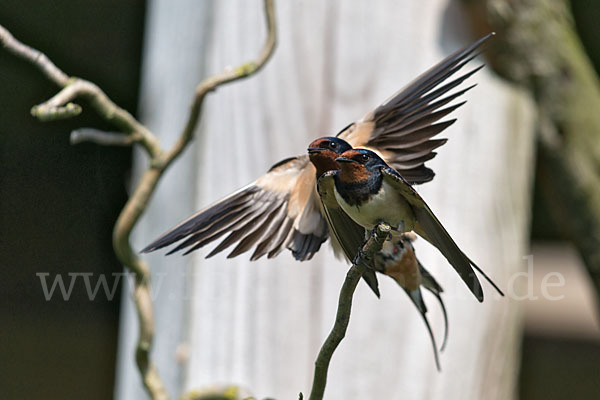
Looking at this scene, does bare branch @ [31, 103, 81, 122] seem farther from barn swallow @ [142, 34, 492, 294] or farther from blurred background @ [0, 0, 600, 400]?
blurred background @ [0, 0, 600, 400]

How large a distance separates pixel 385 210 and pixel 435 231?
0.16 feet

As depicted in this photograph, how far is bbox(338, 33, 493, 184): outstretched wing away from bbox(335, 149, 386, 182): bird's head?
2.8 inches

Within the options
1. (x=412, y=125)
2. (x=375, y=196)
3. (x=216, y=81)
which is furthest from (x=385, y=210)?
(x=216, y=81)

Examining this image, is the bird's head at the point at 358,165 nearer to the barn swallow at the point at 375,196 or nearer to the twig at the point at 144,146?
the barn swallow at the point at 375,196

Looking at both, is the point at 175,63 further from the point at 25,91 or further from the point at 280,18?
the point at 25,91

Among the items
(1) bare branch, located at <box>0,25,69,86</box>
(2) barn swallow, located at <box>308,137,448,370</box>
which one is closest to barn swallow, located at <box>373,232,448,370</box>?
(2) barn swallow, located at <box>308,137,448,370</box>

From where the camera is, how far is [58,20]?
6.40ft

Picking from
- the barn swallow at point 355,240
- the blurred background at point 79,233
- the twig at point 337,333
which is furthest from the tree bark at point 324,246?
the twig at point 337,333

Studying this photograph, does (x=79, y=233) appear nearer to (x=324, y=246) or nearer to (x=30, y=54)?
(x=324, y=246)

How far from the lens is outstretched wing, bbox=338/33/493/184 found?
2.22 ft

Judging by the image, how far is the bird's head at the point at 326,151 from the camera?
0.65 meters

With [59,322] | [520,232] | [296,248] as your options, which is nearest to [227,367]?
[296,248]

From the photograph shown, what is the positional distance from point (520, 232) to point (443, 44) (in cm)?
33

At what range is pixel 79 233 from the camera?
2.10 m
